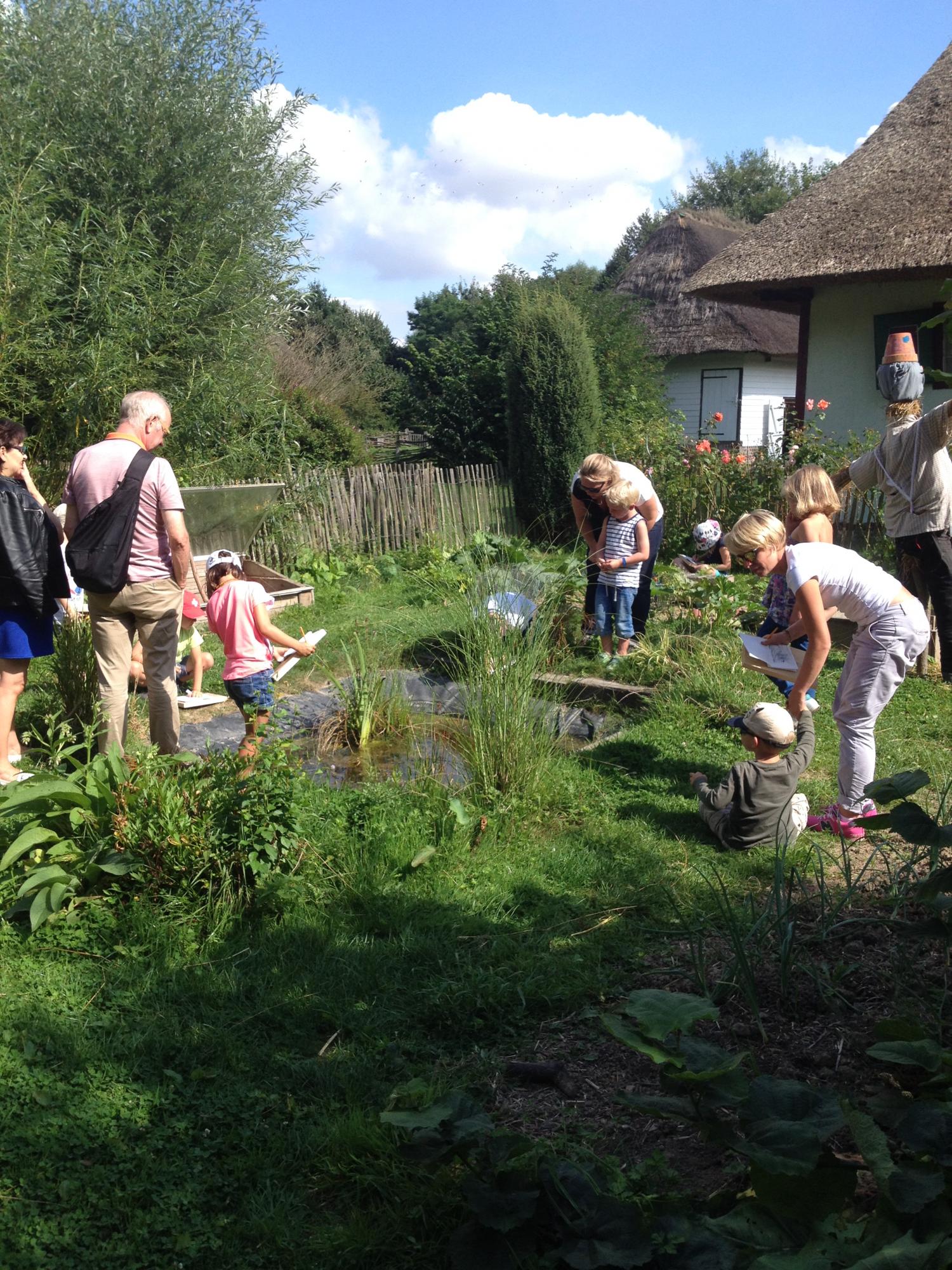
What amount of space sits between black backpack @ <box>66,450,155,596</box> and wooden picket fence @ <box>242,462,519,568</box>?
6.72 metres

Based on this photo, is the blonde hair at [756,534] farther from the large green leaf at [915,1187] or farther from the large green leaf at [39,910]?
the large green leaf at [915,1187]

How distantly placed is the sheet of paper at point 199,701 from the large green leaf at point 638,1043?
5160 mm

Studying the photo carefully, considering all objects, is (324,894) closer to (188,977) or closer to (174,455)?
(188,977)

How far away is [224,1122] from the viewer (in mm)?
2643

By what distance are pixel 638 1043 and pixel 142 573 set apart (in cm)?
376

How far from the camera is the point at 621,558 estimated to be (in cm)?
701

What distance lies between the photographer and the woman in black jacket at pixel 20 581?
5039 millimetres

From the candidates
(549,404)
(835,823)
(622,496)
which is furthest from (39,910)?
(549,404)

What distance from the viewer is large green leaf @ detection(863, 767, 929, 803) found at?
7.07 ft

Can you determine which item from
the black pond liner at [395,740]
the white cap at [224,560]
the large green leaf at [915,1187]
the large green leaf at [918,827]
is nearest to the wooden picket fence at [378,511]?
the black pond liner at [395,740]

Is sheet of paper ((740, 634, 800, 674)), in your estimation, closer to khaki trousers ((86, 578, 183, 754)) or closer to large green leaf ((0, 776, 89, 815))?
khaki trousers ((86, 578, 183, 754))

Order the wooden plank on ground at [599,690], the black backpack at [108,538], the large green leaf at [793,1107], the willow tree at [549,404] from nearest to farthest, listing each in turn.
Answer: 1. the large green leaf at [793,1107]
2. the black backpack at [108,538]
3. the wooden plank on ground at [599,690]
4. the willow tree at [549,404]

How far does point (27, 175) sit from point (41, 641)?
5.57 meters

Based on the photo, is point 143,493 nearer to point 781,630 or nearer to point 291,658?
point 291,658
